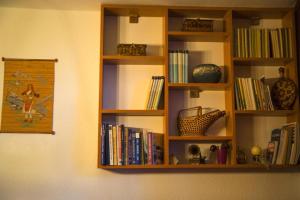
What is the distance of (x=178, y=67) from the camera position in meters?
2.57

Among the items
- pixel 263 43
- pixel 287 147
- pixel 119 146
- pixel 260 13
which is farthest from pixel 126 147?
pixel 260 13

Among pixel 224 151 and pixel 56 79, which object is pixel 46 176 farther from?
pixel 224 151

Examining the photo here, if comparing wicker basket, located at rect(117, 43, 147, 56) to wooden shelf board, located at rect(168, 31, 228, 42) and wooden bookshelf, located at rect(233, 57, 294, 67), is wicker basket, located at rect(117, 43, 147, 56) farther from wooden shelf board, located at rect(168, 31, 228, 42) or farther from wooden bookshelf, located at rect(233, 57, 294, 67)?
wooden bookshelf, located at rect(233, 57, 294, 67)

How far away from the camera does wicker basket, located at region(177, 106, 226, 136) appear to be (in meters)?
2.50

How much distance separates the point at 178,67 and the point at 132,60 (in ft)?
1.13

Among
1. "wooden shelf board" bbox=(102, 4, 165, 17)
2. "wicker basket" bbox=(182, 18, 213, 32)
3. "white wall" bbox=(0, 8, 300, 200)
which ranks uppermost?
"wooden shelf board" bbox=(102, 4, 165, 17)

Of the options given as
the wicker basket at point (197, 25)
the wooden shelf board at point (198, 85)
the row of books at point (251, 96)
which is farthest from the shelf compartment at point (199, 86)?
the wicker basket at point (197, 25)

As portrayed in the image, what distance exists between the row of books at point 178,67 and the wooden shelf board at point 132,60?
9 centimetres

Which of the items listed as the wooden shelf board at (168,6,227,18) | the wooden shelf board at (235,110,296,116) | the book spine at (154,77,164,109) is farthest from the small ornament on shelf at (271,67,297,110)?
the book spine at (154,77,164,109)

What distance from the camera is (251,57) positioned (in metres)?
2.60

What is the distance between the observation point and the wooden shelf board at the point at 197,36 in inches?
102

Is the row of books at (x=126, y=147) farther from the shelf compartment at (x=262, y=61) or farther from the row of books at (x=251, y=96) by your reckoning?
the shelf compartment at (x=262, y=61)

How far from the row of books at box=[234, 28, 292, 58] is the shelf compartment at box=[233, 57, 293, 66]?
31mm

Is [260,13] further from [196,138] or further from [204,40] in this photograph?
[196,138]
